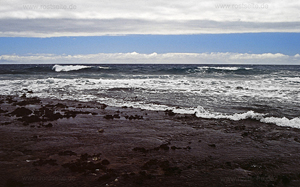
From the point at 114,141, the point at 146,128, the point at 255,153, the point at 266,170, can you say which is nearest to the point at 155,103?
the point at 146,128

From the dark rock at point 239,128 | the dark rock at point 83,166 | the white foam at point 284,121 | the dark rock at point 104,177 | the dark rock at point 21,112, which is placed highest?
the dark rock at point 21,112

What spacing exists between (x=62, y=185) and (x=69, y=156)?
4.86 feet

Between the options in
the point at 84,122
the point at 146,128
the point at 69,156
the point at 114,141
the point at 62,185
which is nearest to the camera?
the point at 62,185

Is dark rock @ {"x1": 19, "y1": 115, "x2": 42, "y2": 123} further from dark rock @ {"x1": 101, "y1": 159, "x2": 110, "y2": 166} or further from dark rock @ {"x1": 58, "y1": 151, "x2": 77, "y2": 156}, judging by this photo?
dark rock @ {"x1": 101, "y1": 159, "x2": 110, "y2": 166}

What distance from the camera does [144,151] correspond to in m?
7.05

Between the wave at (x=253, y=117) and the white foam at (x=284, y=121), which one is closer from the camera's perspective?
the white foam at (x=284, y=121)

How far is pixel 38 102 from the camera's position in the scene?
14789 millimetres

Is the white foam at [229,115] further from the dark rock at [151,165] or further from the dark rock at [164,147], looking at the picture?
the dark rock at [151,165]

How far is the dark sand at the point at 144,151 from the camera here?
18.1 ft

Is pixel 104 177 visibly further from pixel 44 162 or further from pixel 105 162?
pixel 44 162

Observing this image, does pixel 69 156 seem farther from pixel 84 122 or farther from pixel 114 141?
pixel 84 122

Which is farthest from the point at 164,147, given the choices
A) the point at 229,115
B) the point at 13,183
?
the point at 229,115

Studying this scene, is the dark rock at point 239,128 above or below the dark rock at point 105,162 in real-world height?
above

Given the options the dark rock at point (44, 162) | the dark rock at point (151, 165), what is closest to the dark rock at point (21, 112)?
the dark rock at point (44, 162)
